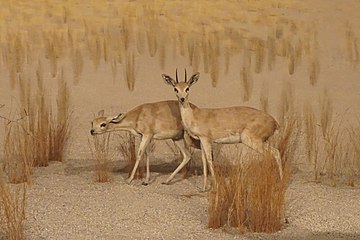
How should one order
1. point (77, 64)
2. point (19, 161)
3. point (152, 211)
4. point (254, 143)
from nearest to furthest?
point (152, 211)
point (254, 143)
point (19, 161)
point (77, 64)

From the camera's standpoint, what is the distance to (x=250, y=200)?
24.1ft

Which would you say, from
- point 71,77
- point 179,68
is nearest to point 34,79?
point 71,77

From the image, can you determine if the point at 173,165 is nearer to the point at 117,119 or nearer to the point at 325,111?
the point at 117,119

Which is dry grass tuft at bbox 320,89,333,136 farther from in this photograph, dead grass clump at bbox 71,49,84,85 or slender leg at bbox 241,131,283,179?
dead grass clump at bbox 71,49,84,85

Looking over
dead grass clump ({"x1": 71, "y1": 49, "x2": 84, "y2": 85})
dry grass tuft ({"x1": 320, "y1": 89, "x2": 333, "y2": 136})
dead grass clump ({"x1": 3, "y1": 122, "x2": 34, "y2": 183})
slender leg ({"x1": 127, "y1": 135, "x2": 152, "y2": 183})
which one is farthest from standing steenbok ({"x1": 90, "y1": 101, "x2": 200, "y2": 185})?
dead grass clump ({"x1": 71, "y1": 49, "x2": 84, "y2": 85})

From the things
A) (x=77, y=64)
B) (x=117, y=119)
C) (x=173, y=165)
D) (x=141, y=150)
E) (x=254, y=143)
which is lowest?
(x=173, y=165)

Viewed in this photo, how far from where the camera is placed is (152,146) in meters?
11.4

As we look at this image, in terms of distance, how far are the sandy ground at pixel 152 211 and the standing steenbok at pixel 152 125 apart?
350mm

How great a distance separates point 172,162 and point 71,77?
465 cm

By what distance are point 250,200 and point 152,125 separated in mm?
2068

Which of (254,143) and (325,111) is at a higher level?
(254,143)

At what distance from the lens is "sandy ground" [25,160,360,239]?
23.6 ft

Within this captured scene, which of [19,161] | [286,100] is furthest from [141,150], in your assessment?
[286,100]

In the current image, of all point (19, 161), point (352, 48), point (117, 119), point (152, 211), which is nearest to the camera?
point (152, 211)
